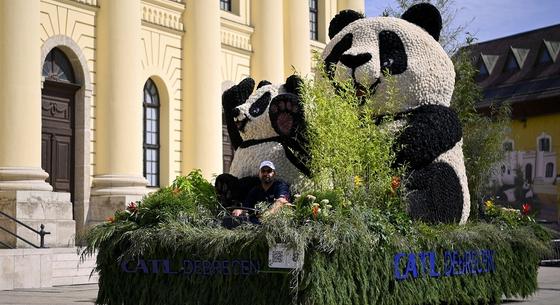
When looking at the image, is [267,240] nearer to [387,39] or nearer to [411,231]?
[411,231]

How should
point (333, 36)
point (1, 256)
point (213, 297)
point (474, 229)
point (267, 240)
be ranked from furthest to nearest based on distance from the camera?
point (1, 256), point (333, 36), point (474, 229), point (213, 297), point (267, 240)

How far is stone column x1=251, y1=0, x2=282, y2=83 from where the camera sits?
2969 centimetres

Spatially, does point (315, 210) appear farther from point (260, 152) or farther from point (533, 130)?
point (533, 130)

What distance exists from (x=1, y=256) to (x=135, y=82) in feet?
26.4

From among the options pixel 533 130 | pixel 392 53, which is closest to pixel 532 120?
pixel 533 130

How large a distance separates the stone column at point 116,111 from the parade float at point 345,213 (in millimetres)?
11081

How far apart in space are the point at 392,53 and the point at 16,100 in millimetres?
11308

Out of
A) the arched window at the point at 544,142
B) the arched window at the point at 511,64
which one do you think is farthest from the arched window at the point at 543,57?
the arched window at the point at 544,142

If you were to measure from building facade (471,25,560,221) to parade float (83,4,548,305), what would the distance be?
36221 millimetres

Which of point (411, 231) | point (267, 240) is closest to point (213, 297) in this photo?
point (267, 240)

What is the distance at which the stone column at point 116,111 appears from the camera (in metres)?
23.1

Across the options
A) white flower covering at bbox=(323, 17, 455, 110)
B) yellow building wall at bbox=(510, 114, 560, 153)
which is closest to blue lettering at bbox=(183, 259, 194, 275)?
white flower covering at bbox=(323, 17, 455, 110)

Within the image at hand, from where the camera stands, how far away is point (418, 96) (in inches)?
449

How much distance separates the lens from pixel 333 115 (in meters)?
10.8
